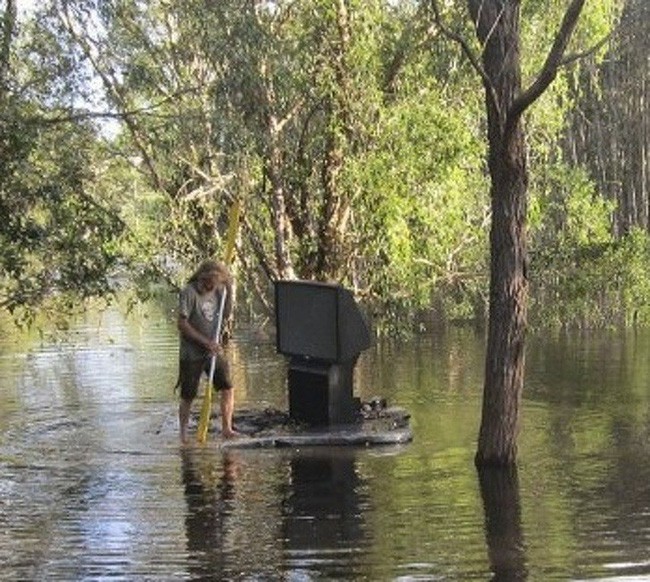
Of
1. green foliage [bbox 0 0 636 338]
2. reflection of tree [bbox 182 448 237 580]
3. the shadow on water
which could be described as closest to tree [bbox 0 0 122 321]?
green foliage [bbox 0 0 636 338]

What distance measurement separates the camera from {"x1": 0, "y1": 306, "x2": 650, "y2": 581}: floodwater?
702 centimetres

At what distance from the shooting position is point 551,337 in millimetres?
24328

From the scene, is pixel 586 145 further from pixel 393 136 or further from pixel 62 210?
pixel 62 210

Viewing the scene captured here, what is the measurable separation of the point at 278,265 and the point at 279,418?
32.9 ft

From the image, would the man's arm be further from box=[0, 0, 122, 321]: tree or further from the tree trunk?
the tree trunk

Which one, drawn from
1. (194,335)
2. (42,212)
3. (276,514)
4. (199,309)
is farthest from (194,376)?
(276,514)

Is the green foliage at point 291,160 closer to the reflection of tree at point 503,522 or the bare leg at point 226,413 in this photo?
the bare leg at point 226,413

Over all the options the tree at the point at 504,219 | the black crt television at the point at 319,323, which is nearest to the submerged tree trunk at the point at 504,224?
the tree at the point at 504,219

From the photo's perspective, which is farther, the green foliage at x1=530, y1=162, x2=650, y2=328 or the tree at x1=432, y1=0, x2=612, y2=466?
the green foliage at x1=530, y1=162, x2=650, y2=328

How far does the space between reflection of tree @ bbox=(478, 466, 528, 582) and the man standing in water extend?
2643 millimetres

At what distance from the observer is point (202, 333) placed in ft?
36.6

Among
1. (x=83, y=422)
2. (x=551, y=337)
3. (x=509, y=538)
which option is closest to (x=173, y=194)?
(x=551, y=337)

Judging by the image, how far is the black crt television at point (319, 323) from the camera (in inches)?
440

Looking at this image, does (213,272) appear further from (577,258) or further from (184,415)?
(577,258)
